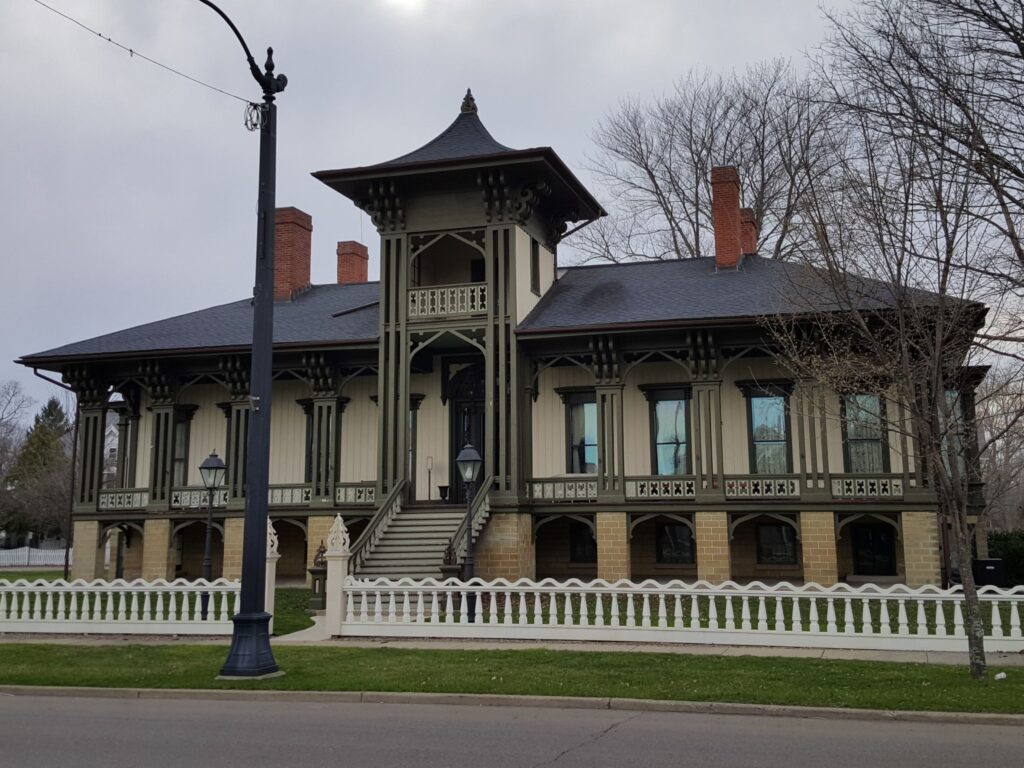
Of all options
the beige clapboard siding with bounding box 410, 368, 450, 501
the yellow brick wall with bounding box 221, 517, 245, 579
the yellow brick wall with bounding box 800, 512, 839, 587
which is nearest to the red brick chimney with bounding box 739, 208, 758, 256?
the yellow brick wall with bounding box 800, 512, 839, 587

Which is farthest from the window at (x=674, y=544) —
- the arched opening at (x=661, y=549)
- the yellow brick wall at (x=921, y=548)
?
the yellow brick wall at (x=921, y=548)

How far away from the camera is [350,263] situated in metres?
36.3

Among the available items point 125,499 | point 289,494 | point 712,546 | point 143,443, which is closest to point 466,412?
point 289,494

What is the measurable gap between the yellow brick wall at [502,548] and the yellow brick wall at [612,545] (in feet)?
5.97

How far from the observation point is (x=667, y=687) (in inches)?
434

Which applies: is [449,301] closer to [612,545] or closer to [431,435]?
[431,435]

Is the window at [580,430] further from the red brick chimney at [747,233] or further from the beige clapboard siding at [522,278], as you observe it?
the red brick chimney at [747,233]

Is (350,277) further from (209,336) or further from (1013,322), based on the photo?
(1013,322)

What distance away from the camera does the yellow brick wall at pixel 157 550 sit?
26766 millimetres

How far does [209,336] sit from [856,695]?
71.0ft

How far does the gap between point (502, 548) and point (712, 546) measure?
483 cm

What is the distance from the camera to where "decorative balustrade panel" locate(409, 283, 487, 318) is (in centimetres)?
2502

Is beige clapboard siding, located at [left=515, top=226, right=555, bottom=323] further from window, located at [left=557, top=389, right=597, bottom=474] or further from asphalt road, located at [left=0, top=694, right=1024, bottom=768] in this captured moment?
asphalt road, located at [left=0, top=694, right=1024, bottom=768]

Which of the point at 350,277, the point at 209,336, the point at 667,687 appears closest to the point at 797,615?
the point at 667,687
